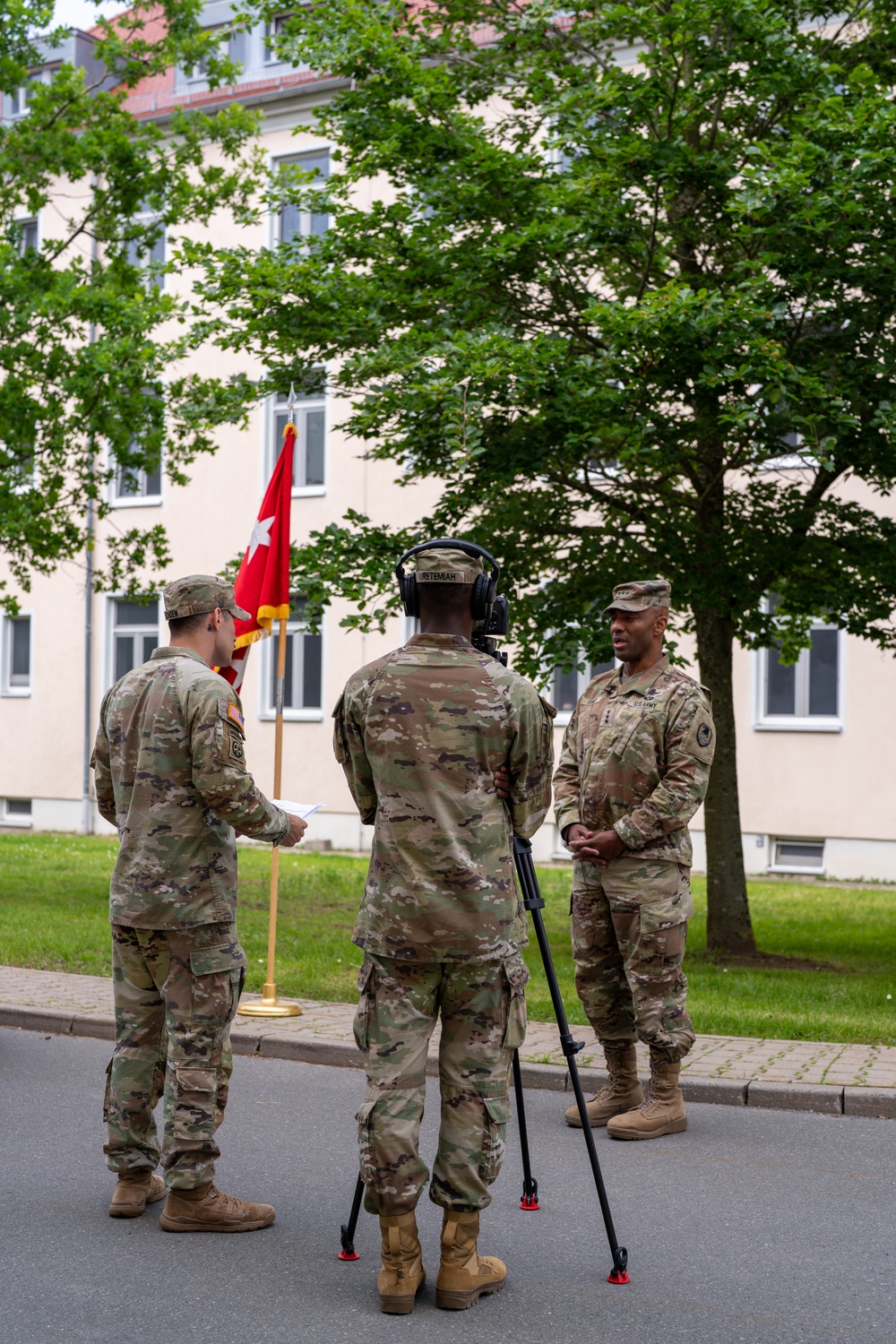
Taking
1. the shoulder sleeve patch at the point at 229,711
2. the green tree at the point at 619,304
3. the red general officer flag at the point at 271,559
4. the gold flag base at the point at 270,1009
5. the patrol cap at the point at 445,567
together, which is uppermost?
the green tree at the point at 619,304

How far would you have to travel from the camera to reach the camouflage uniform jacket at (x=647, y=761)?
630 centimetres

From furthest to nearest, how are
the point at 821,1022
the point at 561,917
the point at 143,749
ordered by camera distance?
the point at 561,917
the point at 821,1022
the point at 143,749

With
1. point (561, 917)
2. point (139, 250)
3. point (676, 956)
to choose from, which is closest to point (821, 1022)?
point (676, 956)

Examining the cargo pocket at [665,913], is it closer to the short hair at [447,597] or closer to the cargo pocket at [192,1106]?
the cargo pocket at [192,1106]

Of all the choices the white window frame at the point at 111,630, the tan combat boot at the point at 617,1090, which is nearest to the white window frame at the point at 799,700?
the white window frame at the point at 111,630

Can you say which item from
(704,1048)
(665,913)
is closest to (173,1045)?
(665,913)

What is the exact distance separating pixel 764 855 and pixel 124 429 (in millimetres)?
10695

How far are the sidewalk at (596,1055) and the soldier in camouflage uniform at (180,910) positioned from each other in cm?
251

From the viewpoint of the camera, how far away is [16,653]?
91.1 ft

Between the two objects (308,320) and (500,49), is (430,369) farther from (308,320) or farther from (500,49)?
(500,49)

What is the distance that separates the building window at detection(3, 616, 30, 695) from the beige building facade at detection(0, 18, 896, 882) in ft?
0.11

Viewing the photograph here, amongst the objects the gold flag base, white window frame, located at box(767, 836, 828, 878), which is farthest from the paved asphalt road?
white window frame, located at box(767, 836, 828, 878)

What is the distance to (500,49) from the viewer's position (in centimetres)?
1254

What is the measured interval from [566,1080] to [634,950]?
1319mm
